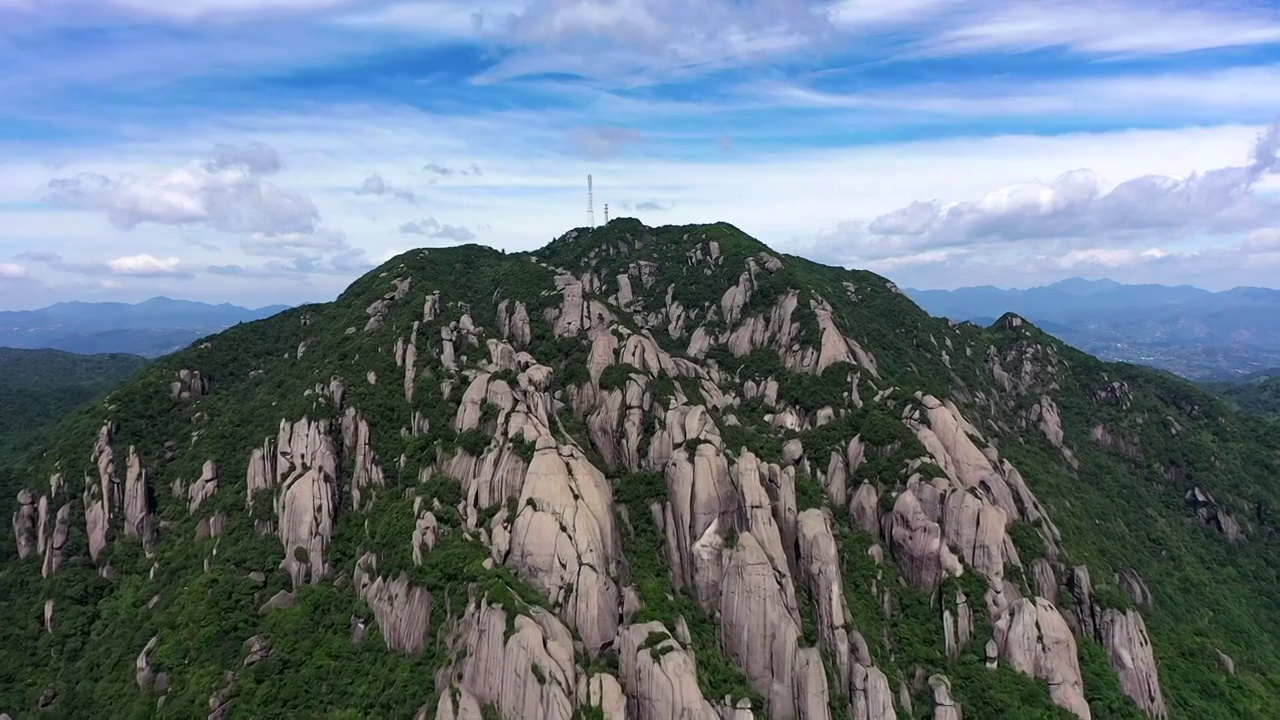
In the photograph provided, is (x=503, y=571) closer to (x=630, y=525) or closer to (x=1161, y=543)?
(x=630, y=525)

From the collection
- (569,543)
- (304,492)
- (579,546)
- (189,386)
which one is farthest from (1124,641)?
(189,386)

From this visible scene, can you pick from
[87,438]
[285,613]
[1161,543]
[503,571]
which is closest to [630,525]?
[503,571]

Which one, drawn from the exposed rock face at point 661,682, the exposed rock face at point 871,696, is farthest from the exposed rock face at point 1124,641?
the exposed rock face at point 661,682

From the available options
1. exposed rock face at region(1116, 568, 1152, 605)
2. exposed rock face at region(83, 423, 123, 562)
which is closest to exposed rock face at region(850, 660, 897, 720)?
exposed rock face at region(1116, 568, 1152, 605)

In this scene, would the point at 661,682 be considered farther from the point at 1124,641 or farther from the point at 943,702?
the point at 1124,641

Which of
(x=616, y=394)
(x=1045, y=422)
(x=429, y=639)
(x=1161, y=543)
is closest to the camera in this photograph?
(x=429, y=639)

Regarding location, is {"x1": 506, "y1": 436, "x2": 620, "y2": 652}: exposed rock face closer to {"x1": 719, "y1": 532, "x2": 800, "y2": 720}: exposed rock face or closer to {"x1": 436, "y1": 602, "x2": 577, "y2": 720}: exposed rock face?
{"x1": 436, "y1": 602, "x2": 577, "y2": 720}: exposed rock face
